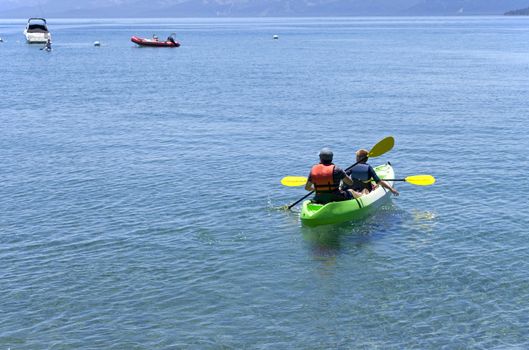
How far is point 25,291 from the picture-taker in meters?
17.2

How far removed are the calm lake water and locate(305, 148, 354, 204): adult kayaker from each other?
100cm

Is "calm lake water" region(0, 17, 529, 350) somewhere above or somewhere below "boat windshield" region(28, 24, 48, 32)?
above

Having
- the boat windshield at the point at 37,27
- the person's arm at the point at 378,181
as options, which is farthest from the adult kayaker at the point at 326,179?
the boat windshield at the point at 37,27

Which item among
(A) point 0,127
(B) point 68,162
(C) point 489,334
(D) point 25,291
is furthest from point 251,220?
(A) point 0,127

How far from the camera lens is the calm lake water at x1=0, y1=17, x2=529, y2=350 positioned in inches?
605

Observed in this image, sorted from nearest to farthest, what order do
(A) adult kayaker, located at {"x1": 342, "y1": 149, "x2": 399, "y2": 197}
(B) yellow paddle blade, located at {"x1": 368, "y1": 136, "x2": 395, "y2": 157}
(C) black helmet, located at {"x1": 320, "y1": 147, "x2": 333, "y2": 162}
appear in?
(C) black helmet, located at {"x1": 320, "y1": 147, "x2": 333, "y2": 162}
(A) adult kayaker, located at {"x1": 342, "y1": 149, "x2": 399, "y2": 197}
(B) yellow paddle blade, located at {"x1": 368, "y1": 136, "x2": 395, "y2": 157}

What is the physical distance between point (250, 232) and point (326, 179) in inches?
112

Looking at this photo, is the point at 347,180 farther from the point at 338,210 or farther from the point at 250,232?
the point at 250,232

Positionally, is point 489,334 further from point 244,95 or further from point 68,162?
point 244,95

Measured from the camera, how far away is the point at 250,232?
21.8 m

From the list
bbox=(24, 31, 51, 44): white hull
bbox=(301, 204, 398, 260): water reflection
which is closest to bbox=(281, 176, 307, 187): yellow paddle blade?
bbox=(301, 204, 398, 260): water reflection

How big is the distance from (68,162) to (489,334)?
21981mm

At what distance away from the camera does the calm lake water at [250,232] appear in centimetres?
1536

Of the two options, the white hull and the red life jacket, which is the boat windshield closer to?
the white hull
